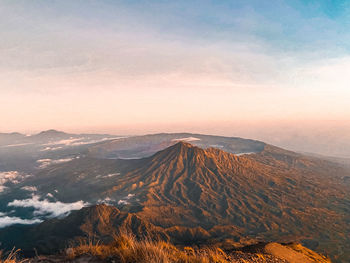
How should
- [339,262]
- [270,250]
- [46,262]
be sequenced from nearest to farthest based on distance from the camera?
[46,262], [270,250], [339,262]

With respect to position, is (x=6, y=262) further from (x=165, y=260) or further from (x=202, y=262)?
(x=202, y=262)

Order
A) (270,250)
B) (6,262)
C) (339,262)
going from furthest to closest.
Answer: (339,262) < (270,250) < (6,262)

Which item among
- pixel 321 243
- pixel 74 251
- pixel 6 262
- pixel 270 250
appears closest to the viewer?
pixel 6 262

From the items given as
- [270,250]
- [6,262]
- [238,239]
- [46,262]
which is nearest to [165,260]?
[6,262]

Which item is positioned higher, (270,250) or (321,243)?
(270,250)

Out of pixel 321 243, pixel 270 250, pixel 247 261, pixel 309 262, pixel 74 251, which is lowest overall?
pixel 321 243

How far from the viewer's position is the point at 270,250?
13305 millimetres

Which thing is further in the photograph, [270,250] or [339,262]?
[339,262]

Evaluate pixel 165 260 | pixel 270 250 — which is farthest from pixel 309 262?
pixel 165 260

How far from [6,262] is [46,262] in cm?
237

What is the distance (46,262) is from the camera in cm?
837

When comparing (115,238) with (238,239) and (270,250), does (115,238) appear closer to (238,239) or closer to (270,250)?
(270,250)

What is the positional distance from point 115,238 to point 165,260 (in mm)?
3942

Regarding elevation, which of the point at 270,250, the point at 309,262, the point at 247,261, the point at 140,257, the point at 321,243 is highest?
the point at 140,257
